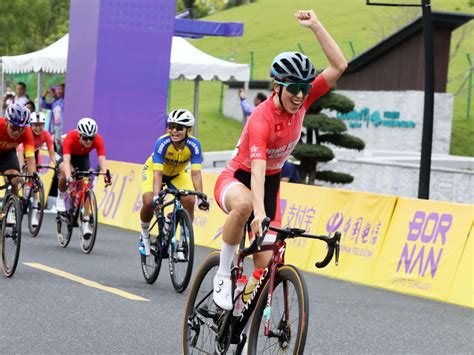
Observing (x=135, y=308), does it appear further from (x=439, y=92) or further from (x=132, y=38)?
(x=439, y=92)

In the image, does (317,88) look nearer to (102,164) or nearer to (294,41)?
(102,164)

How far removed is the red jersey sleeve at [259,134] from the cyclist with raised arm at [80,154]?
27.8 ft

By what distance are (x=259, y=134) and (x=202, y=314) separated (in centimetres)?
130

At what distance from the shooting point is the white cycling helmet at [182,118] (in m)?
12.0

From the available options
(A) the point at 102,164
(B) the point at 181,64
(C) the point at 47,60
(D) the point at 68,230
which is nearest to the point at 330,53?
(A) the point at 102,164

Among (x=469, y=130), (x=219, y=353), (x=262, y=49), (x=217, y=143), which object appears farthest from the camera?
(x=262, y=49)

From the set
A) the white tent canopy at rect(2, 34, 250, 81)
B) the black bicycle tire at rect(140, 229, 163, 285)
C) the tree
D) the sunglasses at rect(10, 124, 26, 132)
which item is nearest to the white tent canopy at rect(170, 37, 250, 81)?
the white tent canopy at rect(2, 34, 250, 81)

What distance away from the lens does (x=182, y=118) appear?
12070 mm

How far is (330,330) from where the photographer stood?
383 inches

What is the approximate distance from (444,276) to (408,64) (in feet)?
99.3

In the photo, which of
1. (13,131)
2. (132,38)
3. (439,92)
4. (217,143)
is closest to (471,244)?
(13,131)

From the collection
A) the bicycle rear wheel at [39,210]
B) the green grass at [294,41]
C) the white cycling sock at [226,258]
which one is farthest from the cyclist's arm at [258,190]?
the green grass at [294,41]

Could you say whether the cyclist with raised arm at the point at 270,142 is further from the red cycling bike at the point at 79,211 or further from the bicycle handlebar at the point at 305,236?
the red cycling bike at the point at 79,211

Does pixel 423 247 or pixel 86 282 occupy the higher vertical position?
pixel 423 247
